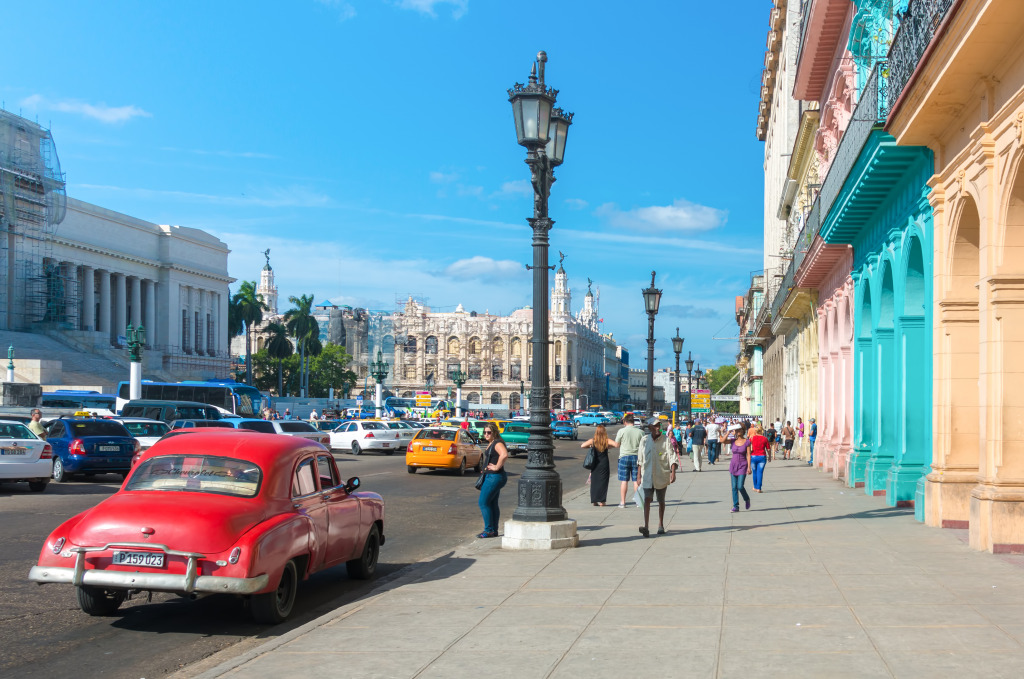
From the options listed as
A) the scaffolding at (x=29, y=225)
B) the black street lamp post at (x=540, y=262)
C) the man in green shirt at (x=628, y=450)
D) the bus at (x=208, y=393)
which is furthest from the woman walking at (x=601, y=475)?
the scaffolding at (x=29, y=225)

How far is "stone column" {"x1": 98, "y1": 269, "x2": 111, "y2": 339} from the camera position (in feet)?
338

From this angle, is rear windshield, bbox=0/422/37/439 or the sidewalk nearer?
the sidewalk

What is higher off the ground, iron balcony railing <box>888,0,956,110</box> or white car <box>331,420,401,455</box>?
iron balcony railing <box>888,0,956,110</box>

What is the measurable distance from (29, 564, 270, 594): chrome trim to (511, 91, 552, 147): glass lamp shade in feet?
22.9

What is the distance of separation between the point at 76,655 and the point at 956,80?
10.6 m

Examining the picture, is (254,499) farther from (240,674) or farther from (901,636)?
(901,636)

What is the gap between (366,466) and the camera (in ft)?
112

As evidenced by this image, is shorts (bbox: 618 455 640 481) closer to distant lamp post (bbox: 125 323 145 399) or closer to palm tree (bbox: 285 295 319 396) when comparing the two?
distant lamp post (bbox: 125 323 145 399)

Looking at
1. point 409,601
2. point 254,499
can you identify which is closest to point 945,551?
point 409,601

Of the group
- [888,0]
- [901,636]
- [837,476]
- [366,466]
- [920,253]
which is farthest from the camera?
[366,466]

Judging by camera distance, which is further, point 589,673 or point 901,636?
point 901,636

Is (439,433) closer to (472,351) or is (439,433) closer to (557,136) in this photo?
(557,136)

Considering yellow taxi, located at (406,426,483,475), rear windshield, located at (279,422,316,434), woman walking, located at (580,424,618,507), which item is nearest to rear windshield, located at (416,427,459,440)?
yellow taxi, located at (406,426,483,475)

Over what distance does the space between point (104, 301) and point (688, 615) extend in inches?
4066
